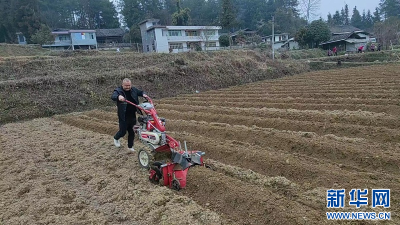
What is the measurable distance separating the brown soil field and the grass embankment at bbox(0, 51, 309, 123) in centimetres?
511

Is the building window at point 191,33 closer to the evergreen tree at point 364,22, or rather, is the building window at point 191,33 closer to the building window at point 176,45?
the building window at point 176,45

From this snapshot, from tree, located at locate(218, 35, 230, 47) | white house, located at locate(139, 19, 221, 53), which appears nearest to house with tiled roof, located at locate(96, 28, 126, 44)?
white house, located at locate(139, 19, 221, 53)

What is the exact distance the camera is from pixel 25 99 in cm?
1298

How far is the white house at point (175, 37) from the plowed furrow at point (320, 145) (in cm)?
2793

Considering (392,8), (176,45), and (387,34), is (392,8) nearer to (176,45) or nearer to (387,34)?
(387,34)

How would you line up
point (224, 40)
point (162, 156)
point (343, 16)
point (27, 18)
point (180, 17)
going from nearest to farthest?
point (162, 156) → point (27, 18) → point (224, 40) → point (180, 17) → point (343, 16)

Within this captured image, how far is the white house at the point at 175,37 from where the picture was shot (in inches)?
1366

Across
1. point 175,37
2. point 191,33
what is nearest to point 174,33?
point 175,37

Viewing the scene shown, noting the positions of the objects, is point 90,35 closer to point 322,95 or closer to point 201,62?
point 201,62

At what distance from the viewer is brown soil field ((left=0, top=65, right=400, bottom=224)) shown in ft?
12.1

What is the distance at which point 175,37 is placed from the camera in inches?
1432

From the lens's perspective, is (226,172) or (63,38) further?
(63,38)

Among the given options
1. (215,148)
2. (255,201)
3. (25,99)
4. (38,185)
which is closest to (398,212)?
(255,201)

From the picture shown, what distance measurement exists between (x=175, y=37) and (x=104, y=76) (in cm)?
2189
